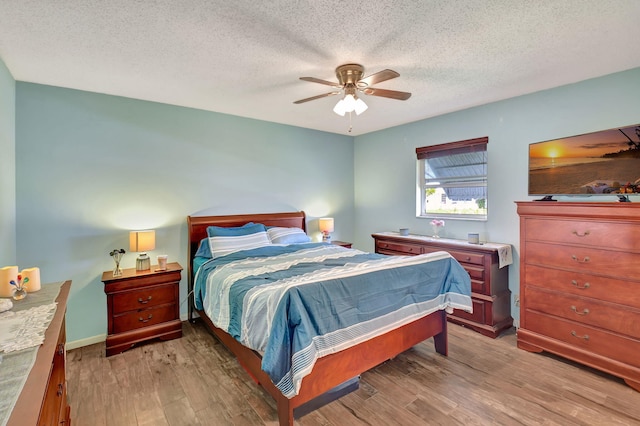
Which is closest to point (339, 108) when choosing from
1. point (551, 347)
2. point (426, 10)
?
point (426, 10)

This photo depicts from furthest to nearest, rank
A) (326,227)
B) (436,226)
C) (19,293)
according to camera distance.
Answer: (326,227)
(436,226)
(19,293)

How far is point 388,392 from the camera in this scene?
2346mm

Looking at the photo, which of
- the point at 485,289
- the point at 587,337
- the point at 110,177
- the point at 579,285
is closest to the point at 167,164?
the point at 110,177

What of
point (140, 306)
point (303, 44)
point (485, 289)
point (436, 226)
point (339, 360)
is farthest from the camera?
point (436, 226)

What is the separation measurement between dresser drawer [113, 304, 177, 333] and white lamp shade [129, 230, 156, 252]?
2.09 feet

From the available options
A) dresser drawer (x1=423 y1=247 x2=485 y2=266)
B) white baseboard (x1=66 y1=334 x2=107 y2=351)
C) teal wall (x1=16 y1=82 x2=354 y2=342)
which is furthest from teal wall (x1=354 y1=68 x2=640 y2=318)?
white baseboard (x1=66 y1=334 x2=107 y2=351)

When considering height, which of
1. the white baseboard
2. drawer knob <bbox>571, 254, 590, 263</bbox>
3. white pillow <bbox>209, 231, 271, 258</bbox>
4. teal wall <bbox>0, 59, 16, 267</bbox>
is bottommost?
the white baseboard

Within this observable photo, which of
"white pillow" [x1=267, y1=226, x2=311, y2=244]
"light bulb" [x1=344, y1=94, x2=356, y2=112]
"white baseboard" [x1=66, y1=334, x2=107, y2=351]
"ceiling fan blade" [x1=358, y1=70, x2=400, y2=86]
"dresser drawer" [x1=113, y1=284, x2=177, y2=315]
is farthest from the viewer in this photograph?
"white pillow" [x1=267, y1=226, x2=311, y2=244]

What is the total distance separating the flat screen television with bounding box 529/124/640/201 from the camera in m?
2.65

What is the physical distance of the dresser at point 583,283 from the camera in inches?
94.0

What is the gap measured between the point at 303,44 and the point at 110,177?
2.52 metres

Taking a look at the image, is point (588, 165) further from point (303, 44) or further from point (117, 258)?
point (117, 258)

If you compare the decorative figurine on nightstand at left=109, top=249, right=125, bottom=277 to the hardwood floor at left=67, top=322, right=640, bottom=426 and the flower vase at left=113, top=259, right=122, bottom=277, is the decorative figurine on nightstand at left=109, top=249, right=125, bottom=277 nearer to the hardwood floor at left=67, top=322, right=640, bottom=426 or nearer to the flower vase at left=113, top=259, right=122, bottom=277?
the flower vase at left=113, top=259, right=122, bottom=277

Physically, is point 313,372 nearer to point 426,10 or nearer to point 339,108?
point 339,108
